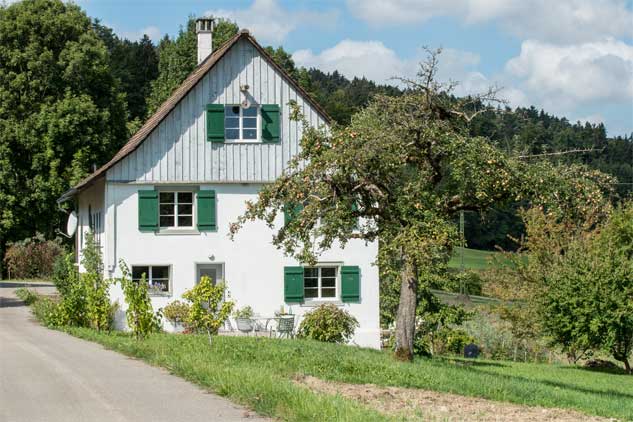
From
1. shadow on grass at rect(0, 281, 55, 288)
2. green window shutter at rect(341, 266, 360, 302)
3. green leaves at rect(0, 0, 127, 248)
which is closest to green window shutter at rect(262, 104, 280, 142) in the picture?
green window shutter at rect(341, 266, 360, 302)

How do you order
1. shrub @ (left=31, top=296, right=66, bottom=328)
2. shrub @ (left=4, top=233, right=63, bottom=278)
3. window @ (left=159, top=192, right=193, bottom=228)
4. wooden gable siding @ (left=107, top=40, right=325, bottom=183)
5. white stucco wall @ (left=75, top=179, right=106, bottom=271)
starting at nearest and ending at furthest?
1. shrub @ (left=31, top=296, right=66, bottom=328)
2. wooden gable siding @ (left=107, top=40, right=325, bottom=183)
3. window @ (left=159, top=192, right=193, bottom=228)
4. white stucco wall @ (left=75, top=179, right=106, bottom=271)
5. shrub @ (left=4, top=233, right=63, bottom=278)

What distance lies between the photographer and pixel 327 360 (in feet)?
50.8

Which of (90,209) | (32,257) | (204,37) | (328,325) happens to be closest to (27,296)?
(90,209)

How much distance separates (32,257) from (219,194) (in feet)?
76.4

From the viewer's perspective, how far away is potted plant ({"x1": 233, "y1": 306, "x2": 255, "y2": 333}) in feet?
91.6

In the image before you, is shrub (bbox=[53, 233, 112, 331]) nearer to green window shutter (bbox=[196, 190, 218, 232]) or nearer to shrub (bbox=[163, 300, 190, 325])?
shrub (bbox=[163, 300, 190, 325])

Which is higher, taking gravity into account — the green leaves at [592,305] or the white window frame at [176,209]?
the white window frame at [176,209]

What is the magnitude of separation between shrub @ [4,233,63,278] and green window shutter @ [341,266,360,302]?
72.8 ft

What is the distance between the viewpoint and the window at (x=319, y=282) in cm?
2961

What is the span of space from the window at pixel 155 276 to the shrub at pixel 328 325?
4.19m

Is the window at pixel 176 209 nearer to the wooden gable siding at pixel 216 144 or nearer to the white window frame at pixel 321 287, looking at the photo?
the wooden gable siding at pixel 216 144

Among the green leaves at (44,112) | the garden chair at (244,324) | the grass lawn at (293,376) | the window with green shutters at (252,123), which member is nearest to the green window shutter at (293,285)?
the garden chair at (244,324)

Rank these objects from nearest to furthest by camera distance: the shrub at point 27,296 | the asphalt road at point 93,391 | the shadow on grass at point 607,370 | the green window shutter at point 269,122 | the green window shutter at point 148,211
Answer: the asphalt road at point 93,391 < the green window shutter at point 148,211 < the green window shutter at point 269,122 < the shadow on grass at point 607,370 < the shrub at point 27,296

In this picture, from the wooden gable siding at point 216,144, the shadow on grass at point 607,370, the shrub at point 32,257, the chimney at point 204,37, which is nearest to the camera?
the wooden gable siding at point 216,144
